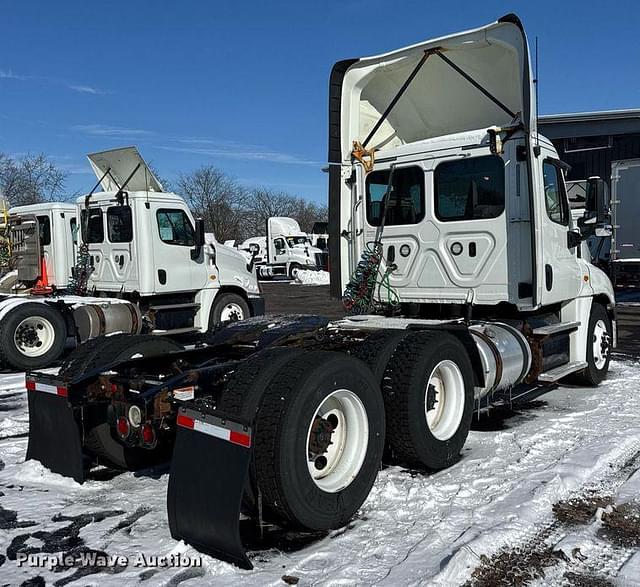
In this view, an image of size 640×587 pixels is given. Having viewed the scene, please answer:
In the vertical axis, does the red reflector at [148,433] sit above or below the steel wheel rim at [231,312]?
below

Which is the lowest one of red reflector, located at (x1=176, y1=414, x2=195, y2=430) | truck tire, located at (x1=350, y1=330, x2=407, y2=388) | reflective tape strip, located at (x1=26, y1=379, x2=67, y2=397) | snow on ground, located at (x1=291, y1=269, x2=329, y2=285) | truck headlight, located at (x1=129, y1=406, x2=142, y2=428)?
truck headlight, located at (x1=129, y1=406, x2=142, y2=428)

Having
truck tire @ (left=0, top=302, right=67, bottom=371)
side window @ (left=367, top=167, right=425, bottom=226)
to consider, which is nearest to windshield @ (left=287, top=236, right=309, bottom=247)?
truck tire @ (left=0, top=302, right=67, bottom=371)

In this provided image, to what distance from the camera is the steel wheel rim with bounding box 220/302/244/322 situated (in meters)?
13.1

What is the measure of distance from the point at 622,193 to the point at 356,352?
17.1 meters

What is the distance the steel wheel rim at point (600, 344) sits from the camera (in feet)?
27.4

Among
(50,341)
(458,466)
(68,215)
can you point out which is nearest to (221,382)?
(458,466)

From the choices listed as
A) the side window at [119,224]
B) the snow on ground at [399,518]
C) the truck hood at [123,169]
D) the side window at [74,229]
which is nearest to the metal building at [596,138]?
the truck hood at [123,169]

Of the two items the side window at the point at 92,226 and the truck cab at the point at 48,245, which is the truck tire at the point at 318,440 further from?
the truck cab at the point at 48,245

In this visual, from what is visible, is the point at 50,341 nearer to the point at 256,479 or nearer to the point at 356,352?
the point at 356,352

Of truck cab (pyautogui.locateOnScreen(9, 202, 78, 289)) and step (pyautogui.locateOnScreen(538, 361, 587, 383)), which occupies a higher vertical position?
truck cab (pyautogui.locateOnScreen(9, 202, 78, 289))

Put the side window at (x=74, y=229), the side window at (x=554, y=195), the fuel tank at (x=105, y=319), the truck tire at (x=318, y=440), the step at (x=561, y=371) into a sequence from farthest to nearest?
the side window at (x=74, y=229) → the fuel tank at (x=105, y=319) → the side window at (x=554, y=195) → the step at (x=561, y=371) → the truck tire at (x=318, y=440)

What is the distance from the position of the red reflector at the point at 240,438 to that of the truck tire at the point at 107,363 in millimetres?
1464

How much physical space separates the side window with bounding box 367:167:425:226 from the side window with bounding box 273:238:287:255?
96.4ft

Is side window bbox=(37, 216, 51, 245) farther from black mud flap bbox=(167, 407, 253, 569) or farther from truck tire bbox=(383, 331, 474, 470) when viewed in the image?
black mud flap bbox=(167, 407, 253, 569)
